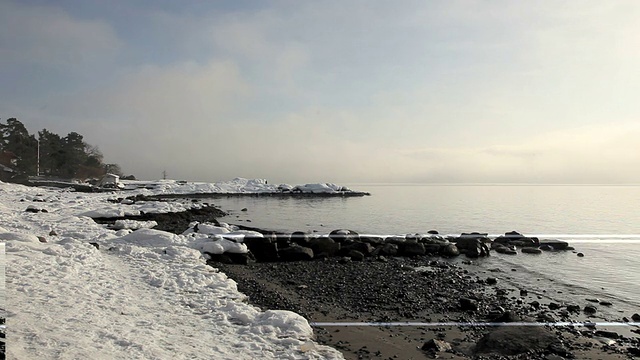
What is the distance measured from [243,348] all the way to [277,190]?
97.7 metres

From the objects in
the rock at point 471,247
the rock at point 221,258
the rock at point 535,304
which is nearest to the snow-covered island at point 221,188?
the rock at point 221,258

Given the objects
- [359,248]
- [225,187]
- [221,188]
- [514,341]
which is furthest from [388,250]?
[225,187]

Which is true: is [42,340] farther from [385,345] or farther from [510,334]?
[510,334]

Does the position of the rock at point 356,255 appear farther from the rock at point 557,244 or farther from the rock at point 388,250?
the rock at point 557,244

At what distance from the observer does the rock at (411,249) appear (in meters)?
20.6

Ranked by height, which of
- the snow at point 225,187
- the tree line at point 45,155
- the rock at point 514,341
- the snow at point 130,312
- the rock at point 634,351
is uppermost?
the tree line at point 45,155

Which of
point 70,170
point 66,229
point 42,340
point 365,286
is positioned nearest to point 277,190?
point 70,170

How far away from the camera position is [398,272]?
1617 centimetres

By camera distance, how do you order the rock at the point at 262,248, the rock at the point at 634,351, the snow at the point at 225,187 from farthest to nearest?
1. the snow at the point at 225,187
2. the rock at the point at 262,248
3. the rock at the point at 634,351

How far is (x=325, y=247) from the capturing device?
19.6 metres

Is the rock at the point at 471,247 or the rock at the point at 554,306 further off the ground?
the rock at the point at 471,247

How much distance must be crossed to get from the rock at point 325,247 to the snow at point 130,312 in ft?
22.8

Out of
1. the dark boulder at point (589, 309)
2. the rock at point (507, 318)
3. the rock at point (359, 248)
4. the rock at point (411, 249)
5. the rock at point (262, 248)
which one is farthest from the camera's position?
the rock at point (411, 249)

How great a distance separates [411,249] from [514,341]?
12.5 metres
